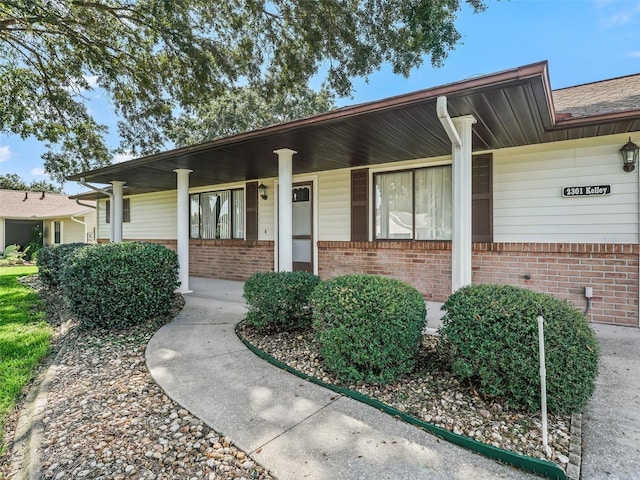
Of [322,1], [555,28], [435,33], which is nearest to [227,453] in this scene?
[435,33]

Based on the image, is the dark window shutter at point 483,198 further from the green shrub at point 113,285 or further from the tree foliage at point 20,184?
the tree foliage at point 20,184

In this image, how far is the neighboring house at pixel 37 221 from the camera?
786 inches

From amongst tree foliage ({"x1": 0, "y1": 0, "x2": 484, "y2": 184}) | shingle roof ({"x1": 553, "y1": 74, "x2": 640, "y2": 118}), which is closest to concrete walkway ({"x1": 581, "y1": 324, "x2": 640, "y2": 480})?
shingle roof ({"x1": 553, "y1": 74, "x2": 640, "y2": 118})

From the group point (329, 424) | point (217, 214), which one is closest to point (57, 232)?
point (217, 214)

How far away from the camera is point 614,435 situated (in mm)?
2344

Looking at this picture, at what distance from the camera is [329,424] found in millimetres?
→ 2438

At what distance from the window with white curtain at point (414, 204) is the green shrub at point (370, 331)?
356 centimetres

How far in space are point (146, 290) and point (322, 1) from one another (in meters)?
5.46

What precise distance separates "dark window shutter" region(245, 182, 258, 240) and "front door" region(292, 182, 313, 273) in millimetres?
1130

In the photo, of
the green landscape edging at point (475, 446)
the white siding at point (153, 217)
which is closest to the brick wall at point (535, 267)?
the green landscape edging at point (475, 446)

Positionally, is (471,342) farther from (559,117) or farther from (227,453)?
(559,117)

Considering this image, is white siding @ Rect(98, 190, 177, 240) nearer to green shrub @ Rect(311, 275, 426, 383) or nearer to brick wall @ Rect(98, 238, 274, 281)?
brick wall @ Rect(98, 238, 274, 281)

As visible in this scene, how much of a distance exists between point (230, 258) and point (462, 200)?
265 inches

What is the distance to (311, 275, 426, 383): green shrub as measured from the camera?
9.56ft
